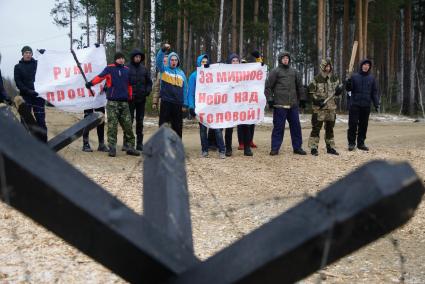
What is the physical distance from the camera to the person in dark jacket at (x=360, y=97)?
395 inches

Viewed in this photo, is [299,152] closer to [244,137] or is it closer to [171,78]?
[244,137]

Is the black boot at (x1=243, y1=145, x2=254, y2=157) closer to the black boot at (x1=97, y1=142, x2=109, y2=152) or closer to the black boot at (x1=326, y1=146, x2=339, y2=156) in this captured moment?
the black boot at (x1=326, y1=146, x2=339, y2=156)

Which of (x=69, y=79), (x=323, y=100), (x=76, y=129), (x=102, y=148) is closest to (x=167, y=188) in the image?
(x=76, y=129)

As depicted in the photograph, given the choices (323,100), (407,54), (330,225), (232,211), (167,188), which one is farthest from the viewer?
(407,54)

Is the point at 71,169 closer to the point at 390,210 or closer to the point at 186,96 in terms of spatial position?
the point at 390,210

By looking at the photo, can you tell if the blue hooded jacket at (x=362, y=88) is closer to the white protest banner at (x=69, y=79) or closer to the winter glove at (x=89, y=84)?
the white protest banner at (x=69, y=79)

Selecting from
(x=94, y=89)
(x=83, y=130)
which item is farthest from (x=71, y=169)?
(x=94, y=89)

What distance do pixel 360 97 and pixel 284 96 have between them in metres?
1.67

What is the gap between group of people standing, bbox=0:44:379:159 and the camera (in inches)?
340

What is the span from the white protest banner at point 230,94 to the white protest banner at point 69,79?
1760mm

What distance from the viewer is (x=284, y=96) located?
953cm

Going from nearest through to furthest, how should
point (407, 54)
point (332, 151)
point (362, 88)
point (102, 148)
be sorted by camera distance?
1. point (102, 148)
2. point (332, 151)
3. point (362, 88)
4. point (407, 54)

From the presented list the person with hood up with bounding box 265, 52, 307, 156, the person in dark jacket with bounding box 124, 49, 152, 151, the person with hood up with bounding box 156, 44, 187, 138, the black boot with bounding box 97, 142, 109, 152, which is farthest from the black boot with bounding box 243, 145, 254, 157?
the black boot with bounding box 97, 142, 109, 152

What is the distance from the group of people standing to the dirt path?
0.36m
